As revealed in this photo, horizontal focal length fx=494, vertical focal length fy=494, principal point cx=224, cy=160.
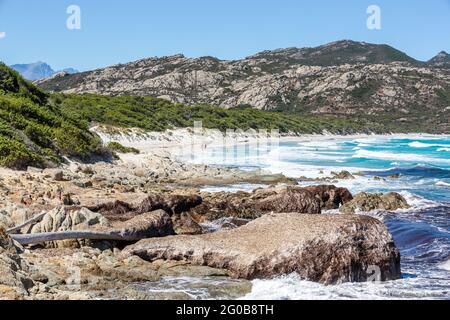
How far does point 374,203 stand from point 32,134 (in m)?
17.1

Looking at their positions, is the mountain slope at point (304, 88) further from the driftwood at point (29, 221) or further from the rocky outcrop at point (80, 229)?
the driftwood at point (29, 221)

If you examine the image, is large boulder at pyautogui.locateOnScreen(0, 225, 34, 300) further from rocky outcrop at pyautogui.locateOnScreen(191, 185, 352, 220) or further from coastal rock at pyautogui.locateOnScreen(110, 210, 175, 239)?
rocky outcrop at pyautogui.locateOnScreen(191, 185, 352, 220)

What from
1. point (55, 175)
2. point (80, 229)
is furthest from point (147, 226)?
point (55, 175)

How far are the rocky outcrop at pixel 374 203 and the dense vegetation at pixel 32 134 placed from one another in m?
13.5

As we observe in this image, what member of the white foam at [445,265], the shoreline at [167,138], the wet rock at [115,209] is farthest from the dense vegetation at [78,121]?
the white foam at [445,265]

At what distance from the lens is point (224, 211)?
1731 centimetres

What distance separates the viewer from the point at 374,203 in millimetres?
20078

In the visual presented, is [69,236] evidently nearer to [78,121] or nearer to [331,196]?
[331,196]

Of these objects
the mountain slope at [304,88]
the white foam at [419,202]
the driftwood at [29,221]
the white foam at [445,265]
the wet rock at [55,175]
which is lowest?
the white foam at [445,265]

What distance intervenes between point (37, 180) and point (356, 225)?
11.7 m

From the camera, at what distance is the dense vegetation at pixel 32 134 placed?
2082 centimetres
